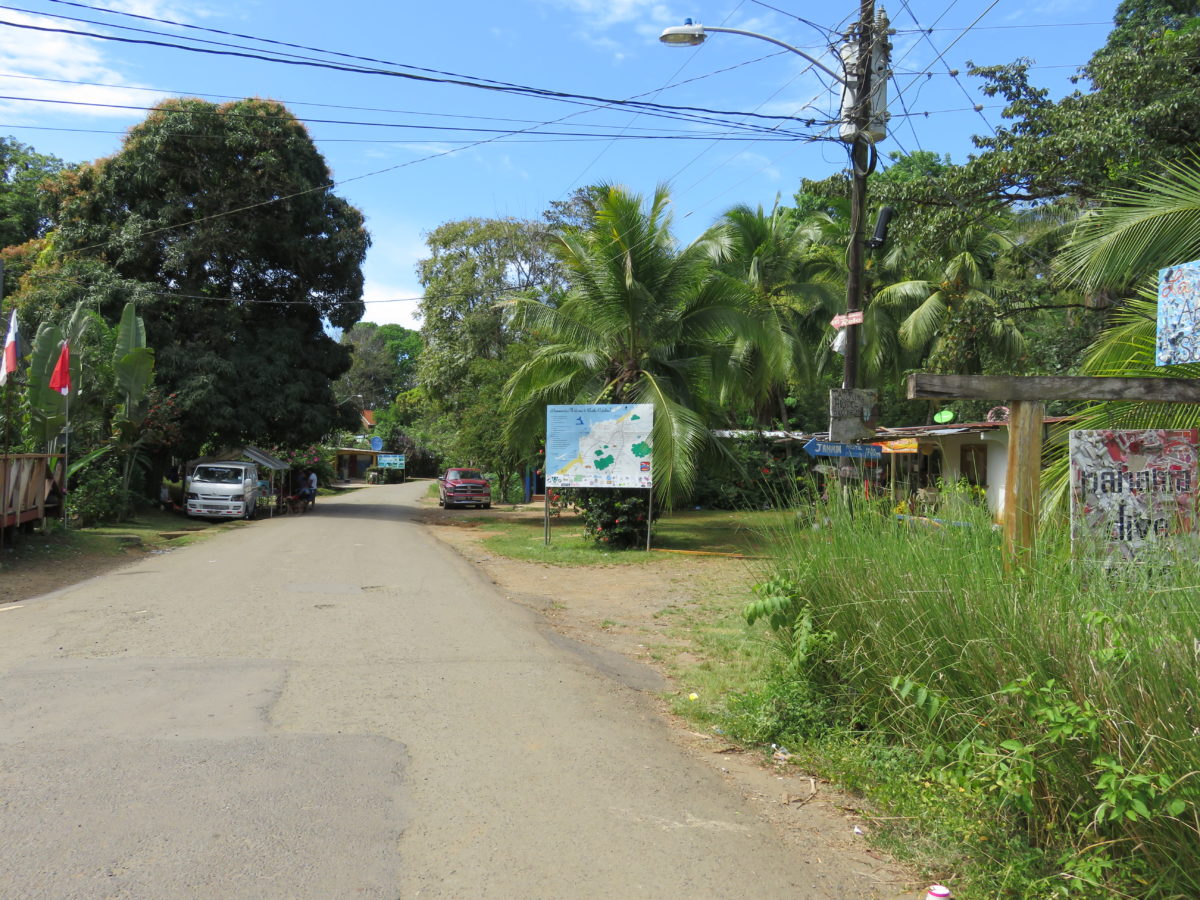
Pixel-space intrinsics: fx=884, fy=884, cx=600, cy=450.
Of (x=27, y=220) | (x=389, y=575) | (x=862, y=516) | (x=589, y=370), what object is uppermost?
(x=27, y=220)

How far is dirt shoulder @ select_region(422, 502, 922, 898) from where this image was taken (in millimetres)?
4422

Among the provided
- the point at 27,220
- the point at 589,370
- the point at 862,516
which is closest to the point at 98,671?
the point at 862,516

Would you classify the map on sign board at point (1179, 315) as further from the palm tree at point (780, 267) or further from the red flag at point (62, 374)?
the palm tree at point (780, 267)

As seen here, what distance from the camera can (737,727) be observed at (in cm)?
614

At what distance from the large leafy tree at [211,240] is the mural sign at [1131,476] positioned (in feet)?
85.3

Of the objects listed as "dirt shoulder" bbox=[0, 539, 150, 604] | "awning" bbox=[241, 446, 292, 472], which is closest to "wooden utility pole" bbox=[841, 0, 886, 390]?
"dirt shoulder" bbox=[0, 539, 150, 604]

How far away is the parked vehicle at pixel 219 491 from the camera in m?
26.2

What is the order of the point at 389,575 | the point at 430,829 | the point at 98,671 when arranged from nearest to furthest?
the point at 430,829, the point at 98,671, the point at 389,575

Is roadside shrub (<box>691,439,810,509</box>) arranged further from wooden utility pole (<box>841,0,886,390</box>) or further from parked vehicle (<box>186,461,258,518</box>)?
parked vehicle (<box>186,461,258,518</box>)

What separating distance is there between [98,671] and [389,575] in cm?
681

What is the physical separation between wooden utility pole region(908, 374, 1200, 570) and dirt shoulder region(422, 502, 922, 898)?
1872mm

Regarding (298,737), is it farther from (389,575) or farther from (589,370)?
(589,370)

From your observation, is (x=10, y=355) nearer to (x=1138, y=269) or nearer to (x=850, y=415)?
(x=850, y=415)

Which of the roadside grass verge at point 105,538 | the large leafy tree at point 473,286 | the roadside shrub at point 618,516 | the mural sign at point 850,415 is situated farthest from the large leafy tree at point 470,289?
the mural sign at point 850,415
